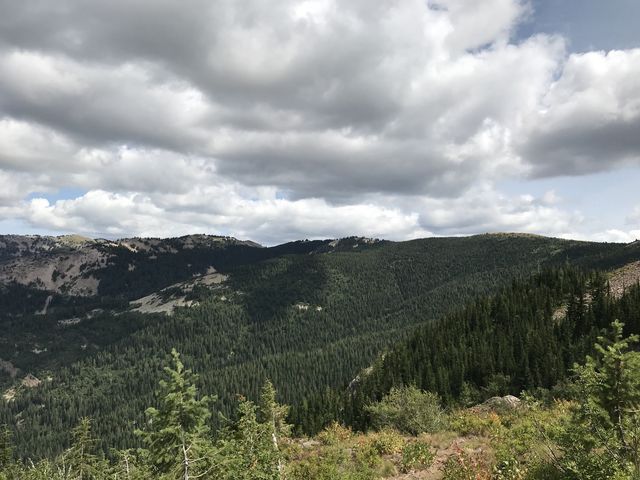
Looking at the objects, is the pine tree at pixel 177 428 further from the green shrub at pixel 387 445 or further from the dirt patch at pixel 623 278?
the dirt patch at pixel 623 278

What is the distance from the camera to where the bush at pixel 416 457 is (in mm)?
21766

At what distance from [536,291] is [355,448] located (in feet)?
384

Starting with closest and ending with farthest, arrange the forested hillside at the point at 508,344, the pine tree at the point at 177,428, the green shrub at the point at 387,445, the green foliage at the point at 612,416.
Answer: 1. the green foliage at the point at 612,416
2. the pine tree at the point at 177,428
3. the green shrub at the point at 387,445
4. the forested hillside at the point at 508,344

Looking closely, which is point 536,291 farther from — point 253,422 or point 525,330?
point 253,422

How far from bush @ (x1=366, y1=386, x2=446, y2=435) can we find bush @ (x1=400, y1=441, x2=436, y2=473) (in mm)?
9689

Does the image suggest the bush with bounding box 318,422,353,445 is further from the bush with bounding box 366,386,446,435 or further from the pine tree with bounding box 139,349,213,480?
the pine tree with bounding box 139,349,213,480

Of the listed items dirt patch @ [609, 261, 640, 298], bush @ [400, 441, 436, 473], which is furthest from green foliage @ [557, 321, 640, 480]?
dirt patch @ [609, 261, 640, 298]

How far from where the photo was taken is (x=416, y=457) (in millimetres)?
22500

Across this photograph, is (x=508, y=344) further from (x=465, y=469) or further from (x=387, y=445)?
(x=465, y=469)

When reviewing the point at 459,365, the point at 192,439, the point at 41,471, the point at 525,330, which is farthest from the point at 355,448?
the point at 525,330

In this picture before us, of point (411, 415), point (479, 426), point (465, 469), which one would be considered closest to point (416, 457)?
point (465, 469)

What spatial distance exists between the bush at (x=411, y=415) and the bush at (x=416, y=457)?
9.69 m

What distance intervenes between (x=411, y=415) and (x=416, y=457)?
19120 mm

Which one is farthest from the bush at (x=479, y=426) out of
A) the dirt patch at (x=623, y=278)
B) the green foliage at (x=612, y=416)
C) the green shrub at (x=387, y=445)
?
the dirt patch at (x=623, y=278)
